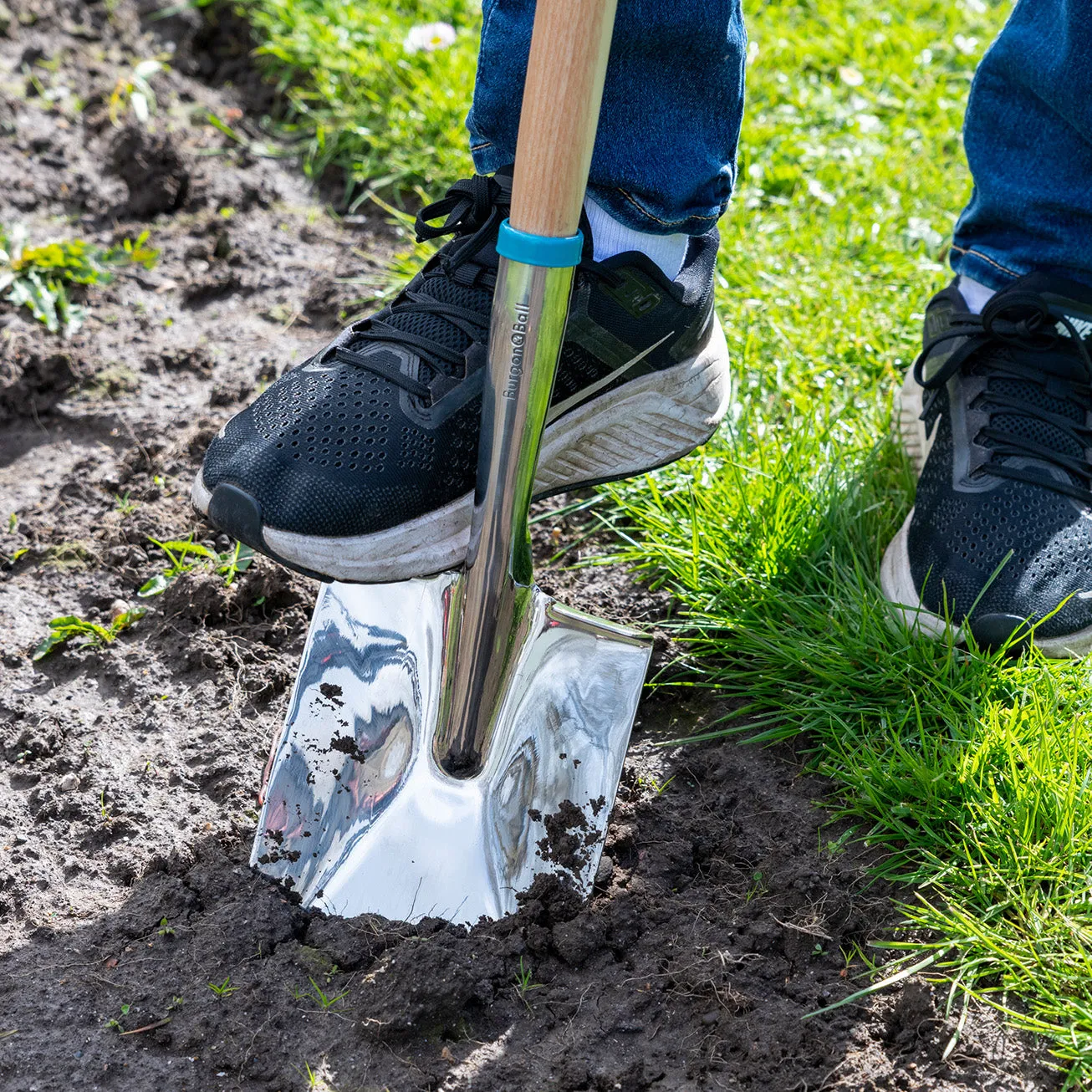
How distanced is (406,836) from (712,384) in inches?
33.4

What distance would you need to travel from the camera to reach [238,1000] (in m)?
1.38

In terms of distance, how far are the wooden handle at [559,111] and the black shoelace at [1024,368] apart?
902 millimetres

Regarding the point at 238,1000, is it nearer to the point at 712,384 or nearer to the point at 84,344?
the point at 712,384

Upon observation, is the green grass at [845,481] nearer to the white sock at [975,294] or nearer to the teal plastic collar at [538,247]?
the white sock at [975,294]

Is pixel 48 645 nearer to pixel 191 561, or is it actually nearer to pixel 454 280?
pixel 191 561

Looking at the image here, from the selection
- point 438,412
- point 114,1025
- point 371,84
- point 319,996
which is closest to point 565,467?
point 438,412

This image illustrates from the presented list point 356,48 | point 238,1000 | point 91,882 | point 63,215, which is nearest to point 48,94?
point 63,215

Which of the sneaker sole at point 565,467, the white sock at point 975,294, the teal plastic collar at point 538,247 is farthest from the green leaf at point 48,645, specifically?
the white sock at point 975,294

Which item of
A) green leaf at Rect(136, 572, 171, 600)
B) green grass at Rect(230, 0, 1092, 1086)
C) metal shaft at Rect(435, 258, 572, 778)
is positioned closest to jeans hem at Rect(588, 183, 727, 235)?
metal shaft at Rect(435, 258, 572, 778)

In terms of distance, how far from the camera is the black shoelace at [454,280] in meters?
1.62

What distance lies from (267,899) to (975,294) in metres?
1.56

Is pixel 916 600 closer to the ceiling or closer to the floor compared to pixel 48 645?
closer to the ceiling

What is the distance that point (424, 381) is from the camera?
5.29 ft

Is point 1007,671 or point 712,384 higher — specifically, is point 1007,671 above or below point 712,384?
below
